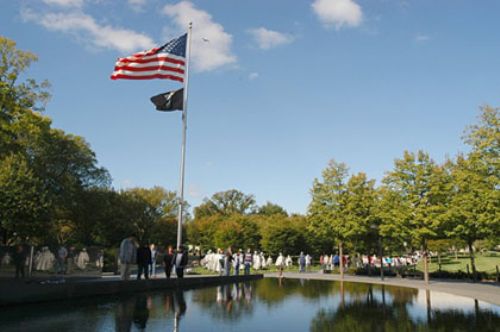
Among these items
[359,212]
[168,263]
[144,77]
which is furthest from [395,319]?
[359,212]

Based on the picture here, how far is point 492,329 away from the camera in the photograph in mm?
9273

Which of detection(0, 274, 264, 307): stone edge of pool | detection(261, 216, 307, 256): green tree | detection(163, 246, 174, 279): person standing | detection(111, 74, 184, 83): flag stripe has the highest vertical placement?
detection(111, 74, 184, 83): flag stripe

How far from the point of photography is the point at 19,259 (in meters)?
15.8

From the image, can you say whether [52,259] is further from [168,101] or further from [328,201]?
[328,201]

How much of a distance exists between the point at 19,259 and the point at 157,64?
10796 mm

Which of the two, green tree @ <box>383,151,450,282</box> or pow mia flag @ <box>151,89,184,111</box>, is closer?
pow mia flag @ <box>151,89,184,111</box>

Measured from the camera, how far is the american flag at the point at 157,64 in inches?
802

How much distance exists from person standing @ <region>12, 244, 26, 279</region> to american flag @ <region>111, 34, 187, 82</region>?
867 centimetres

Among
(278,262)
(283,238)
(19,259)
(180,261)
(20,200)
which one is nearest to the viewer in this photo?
(19,259)

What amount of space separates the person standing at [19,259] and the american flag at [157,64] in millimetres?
8670

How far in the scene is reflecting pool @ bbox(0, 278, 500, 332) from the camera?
8922mm

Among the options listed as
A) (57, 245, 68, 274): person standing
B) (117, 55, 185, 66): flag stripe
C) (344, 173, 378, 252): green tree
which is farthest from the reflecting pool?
(344, 173, 378, 252): green tree

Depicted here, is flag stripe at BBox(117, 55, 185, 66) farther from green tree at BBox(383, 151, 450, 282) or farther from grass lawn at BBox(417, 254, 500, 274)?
grass lawn at BBox(417, 254, 500, 274)

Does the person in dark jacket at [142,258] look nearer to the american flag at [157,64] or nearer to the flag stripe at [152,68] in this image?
the american flag at [157,64]
